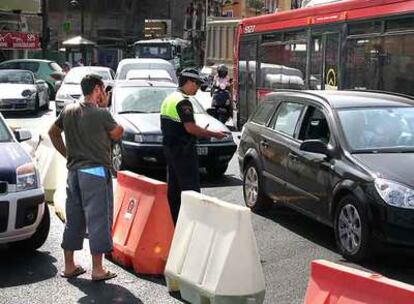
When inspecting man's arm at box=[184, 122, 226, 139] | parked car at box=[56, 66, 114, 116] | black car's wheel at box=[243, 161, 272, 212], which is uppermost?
man's arm at box=[184, 122, 226, 139]

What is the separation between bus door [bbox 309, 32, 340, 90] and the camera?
13047 mm

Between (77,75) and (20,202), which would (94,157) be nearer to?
(20,202)

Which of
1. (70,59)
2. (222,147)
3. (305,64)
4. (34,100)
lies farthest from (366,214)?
(70,59)

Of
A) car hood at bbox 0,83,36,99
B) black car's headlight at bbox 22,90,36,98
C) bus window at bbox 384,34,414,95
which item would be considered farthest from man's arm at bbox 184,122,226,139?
black car's headlight at bbox 22,90,36,98

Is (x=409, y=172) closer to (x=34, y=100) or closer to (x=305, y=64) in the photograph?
(x=305, y=64)

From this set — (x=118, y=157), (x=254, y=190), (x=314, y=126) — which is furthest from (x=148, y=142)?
(x=314, y=126)

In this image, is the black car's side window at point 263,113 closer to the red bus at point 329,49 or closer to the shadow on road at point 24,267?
the red bus at point 329,49

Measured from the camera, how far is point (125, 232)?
257 inches

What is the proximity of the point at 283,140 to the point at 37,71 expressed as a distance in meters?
22.0

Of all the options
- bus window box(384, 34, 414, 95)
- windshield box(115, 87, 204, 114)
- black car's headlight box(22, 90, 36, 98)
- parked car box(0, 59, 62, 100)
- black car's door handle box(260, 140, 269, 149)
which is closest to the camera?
black car's door handle box(260, 140, 269, 149)

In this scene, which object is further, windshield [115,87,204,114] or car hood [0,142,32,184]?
windshield [115,87,204,114]

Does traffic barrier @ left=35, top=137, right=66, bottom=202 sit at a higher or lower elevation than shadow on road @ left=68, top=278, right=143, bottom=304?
higher

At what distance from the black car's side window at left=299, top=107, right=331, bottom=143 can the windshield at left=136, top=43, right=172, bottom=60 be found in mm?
33490

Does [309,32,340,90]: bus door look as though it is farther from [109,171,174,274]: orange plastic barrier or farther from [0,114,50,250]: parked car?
[0,114,50,250]: parked car
